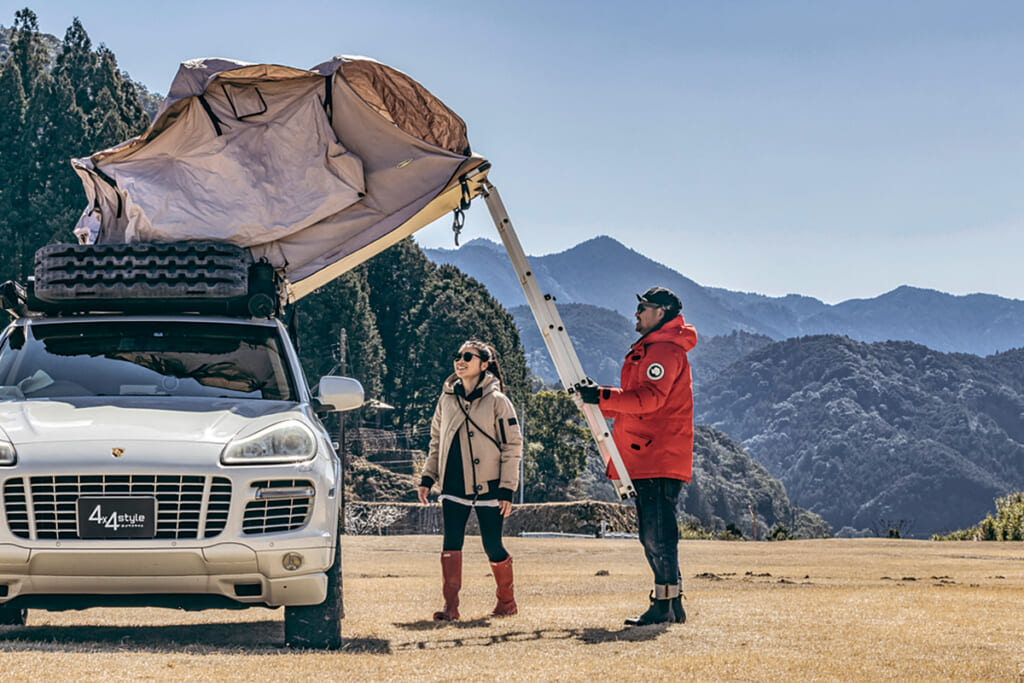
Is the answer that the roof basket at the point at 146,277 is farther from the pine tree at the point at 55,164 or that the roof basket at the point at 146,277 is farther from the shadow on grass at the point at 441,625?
the pine tree at the point at 55,164

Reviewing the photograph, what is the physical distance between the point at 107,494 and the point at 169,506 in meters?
0.33

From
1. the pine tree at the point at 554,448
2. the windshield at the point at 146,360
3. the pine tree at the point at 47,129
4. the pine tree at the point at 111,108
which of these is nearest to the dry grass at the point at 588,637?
the windshield at the point at 146,360

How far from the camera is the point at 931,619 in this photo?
29.4ft

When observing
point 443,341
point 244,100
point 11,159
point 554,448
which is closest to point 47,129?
point 11,159

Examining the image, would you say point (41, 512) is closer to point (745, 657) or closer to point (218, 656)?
point (218, 656)

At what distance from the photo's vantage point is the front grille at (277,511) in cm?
644

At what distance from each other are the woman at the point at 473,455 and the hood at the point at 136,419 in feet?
6.92

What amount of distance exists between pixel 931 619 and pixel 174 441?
19.0ft

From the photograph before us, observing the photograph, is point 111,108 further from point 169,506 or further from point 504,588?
point 169,506

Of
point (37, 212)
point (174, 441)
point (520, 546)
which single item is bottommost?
point (520, 546)

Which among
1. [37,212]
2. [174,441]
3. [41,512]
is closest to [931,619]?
[174,441]

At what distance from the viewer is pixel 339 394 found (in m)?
7.63

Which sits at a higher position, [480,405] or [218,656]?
[480,405]

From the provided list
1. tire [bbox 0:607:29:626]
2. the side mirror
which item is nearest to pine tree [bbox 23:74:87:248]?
tire [bbox 0:607:29:626]
